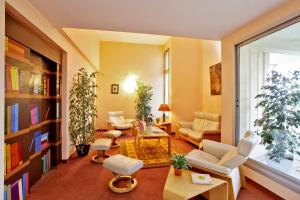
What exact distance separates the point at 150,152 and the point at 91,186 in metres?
1.77

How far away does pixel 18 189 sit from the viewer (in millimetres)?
2055

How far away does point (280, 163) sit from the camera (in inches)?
99.4

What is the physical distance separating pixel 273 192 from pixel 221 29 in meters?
2.62

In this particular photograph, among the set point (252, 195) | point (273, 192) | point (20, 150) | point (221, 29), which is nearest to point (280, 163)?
point (273, 192)

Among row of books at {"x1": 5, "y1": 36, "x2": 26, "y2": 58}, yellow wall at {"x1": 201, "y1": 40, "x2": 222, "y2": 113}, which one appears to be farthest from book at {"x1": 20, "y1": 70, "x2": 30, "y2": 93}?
yellow wall at {"x1": 201, "y1": 40, "x2": 222, "y2": 113}

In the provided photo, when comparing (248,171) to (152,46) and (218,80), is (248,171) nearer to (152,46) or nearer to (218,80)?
(218,80)

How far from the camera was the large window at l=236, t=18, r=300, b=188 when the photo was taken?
7.91 ft

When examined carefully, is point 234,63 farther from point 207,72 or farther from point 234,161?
point 207,72

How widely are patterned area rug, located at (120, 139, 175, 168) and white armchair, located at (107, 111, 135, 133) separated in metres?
0.85

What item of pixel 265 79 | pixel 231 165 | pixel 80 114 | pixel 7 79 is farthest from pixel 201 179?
pixel 80 114

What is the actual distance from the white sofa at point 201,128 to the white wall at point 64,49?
3.08 meters

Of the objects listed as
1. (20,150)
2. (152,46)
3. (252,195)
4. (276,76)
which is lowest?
(252,195)

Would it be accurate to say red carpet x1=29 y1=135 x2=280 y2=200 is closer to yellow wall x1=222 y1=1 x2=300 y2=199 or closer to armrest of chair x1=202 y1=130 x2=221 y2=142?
yellow wall x1=222 y1=1 x2=300 y2=199

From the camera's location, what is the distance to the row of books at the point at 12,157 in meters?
1.83
